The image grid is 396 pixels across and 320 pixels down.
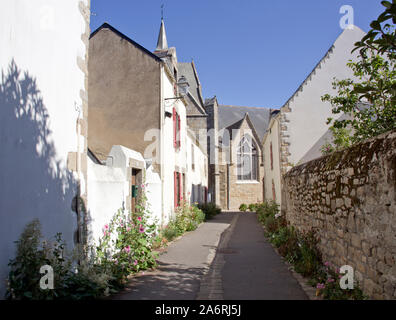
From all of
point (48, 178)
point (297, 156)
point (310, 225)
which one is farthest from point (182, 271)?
point (297, 156)

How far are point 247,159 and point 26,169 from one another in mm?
26232

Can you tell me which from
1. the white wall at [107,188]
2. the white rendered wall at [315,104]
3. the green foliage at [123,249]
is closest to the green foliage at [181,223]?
the white wall at [107,188]

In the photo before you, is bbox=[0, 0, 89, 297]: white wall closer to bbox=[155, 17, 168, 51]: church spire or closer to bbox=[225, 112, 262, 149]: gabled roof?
bbox=[155, 17, 168, 51]: church spire

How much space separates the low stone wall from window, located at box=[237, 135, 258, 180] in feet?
75.3

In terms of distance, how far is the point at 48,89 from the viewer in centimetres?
429

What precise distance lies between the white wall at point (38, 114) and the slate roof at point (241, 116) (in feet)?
89.5

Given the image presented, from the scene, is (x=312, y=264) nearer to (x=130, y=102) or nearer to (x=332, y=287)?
(x=332, y=287)

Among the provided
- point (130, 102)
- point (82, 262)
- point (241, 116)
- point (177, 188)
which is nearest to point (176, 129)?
point (177, 188)

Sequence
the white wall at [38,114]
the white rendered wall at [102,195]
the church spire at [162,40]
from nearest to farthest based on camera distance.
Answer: the white wall at [38,114], the white rendered wall at [102,195], the church spire at [162,40]

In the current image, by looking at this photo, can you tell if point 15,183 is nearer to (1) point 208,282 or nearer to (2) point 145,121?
(1) point 208,282

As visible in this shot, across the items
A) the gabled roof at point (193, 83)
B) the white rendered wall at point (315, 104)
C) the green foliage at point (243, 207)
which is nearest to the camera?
the white rendered wall at point (315, 104)

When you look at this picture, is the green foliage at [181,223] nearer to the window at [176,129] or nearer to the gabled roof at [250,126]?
the window at [176,129]

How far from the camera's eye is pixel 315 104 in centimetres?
1271

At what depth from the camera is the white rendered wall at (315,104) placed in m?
12.5
